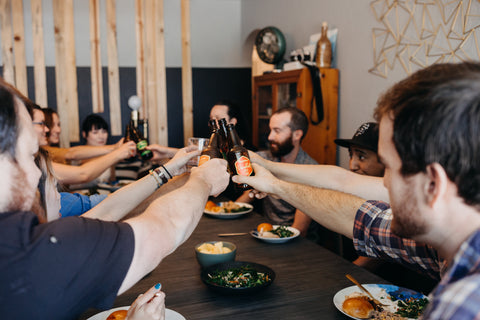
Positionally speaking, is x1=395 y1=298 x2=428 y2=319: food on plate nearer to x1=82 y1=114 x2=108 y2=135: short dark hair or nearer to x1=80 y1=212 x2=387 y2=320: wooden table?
x1=80 y1=212 x2=387 y2=320: wooden table

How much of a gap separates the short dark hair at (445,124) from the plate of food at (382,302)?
58 centimetres

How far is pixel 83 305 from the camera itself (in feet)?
2.69

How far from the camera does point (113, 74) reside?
477cm

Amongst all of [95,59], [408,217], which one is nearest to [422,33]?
[408,217]

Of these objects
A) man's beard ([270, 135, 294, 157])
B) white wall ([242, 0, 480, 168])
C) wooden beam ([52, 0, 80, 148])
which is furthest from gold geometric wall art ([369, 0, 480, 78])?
wooden beam ([52, 0, 80, 148])

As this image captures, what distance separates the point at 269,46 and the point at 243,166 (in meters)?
2.73

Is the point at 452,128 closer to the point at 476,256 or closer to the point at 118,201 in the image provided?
the point at 476,256

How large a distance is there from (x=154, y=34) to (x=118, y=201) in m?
3.67

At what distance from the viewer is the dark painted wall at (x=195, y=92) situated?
479 cm

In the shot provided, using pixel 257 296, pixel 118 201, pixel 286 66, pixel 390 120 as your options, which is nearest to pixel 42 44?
pixel 286 66

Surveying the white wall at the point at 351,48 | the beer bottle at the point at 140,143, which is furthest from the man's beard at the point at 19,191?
the white wall at the point at 351,48

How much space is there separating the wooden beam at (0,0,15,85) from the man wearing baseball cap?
3.82 metres

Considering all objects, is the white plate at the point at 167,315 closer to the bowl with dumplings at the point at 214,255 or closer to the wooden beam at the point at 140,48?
the bowl with dumplings at the point at 214,255

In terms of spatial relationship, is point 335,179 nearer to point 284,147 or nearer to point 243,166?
point 243,166
